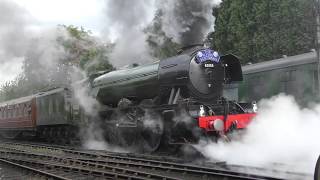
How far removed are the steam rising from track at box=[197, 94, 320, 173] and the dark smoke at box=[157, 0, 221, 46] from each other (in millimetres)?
3228

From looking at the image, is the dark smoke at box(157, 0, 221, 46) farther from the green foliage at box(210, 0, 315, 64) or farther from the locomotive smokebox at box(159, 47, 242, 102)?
the green foliage at box(210, 0, 315, 64)

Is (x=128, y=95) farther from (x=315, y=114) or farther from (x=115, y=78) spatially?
(x=315, y=114)

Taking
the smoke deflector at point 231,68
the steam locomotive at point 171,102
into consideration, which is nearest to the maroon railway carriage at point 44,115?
the steam locomotive at point 171,102

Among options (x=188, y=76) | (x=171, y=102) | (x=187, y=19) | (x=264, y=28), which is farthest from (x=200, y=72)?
(x=264, y=28)

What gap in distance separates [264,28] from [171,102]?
14.3 metres

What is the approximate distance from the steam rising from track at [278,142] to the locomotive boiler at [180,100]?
1.18ft

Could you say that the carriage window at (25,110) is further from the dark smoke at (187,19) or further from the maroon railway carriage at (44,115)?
the dark smoke at (187,19)

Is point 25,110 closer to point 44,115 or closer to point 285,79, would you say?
point 44,115

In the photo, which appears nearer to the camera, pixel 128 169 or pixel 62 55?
pixel 128 169

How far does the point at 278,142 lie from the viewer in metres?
10.0

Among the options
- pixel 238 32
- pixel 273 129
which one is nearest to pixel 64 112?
pixel 273 129

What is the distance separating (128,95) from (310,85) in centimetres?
563

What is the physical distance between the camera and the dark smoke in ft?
43.5

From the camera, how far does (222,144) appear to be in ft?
35.1
